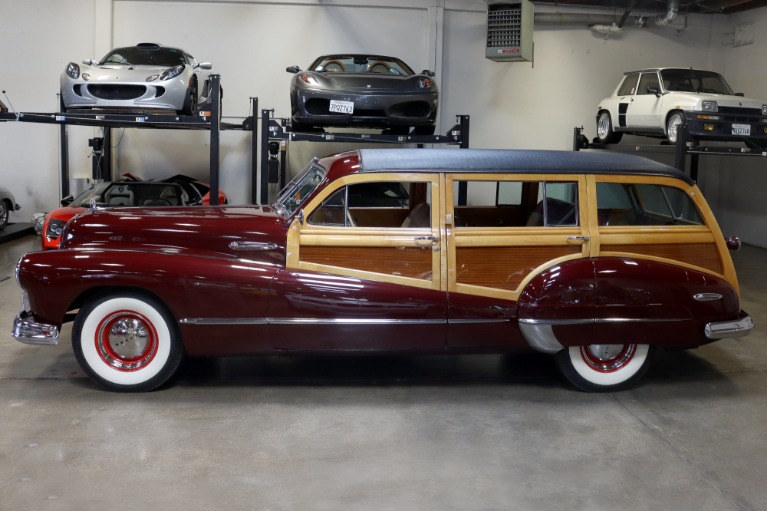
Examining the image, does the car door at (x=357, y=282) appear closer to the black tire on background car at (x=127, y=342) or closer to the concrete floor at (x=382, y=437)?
the concrete floor at (x=382, y=437)

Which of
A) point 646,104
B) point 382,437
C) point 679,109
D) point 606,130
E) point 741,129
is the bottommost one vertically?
point 382,437

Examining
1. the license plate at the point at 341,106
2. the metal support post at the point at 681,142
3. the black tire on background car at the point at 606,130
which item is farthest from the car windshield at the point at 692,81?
the license plate at the point at 341,106

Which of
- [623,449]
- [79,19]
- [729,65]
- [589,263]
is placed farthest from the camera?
[729,65]

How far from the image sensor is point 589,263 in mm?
5160

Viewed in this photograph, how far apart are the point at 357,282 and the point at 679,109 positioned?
323 inches

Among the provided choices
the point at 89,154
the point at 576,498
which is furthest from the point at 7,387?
the point at 89,154

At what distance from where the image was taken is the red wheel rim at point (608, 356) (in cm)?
540

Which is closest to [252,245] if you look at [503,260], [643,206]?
[503,260]

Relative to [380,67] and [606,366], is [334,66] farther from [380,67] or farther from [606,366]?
[606,366]

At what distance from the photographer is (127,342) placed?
510cm

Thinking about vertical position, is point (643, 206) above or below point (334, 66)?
below

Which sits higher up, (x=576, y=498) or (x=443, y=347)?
(x=443, y=347)

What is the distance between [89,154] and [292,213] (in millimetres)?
9947

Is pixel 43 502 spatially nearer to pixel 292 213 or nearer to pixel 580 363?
pixel 292 213
